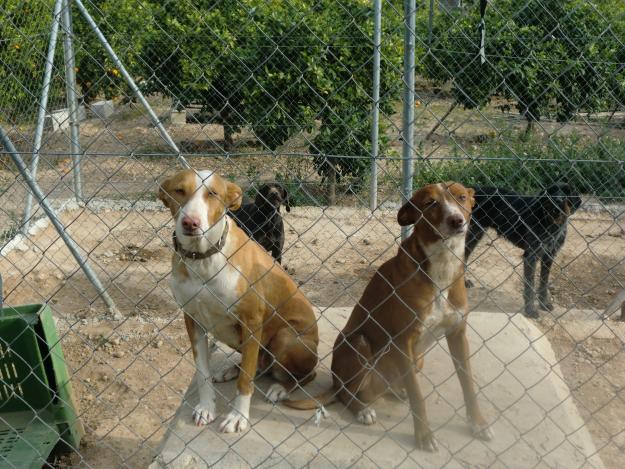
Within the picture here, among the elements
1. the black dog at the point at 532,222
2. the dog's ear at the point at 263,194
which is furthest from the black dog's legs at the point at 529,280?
the dog's ear at the point at 263,194

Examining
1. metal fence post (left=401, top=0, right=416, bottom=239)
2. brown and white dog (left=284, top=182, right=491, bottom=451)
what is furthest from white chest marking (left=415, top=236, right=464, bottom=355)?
metal fence post (left=401, top=0, right=416, bottom=239)

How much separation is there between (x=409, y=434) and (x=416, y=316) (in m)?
0.55

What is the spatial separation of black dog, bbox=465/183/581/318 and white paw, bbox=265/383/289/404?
2766 mm

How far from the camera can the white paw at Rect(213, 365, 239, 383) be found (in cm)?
333

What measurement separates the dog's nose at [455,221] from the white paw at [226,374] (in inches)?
55.9

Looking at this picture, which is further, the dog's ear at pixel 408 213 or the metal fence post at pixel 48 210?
the metal fence post at pixel 48 210

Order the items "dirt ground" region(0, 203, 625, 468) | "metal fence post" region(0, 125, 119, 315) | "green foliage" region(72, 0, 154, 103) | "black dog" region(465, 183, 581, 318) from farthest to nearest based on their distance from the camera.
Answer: "green foliage" region(72, 0, 154, 103)
"black dog" region(465, 183, 581, 318)
"dirt ground" region(0, 203, 625, 468)
"metal fence post" region(0, 125, 119, 315)

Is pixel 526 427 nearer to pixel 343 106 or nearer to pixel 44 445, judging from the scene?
pixel 44 445

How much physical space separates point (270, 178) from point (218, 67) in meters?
1.72

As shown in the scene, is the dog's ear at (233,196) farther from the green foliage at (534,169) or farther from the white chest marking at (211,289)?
the green foliage at (534,169)

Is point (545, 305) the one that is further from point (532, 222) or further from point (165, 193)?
point (165, 193)

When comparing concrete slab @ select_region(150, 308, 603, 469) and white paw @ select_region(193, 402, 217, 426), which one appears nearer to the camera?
concrete slab @ select_region(150, 308, 603, 469)

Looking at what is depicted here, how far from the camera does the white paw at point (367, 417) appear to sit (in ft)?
9.49

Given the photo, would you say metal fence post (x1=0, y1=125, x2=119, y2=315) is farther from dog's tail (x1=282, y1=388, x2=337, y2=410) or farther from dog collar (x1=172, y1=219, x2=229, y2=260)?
dog's tail (x1=282, y1=388, x2=337, y2=410)
